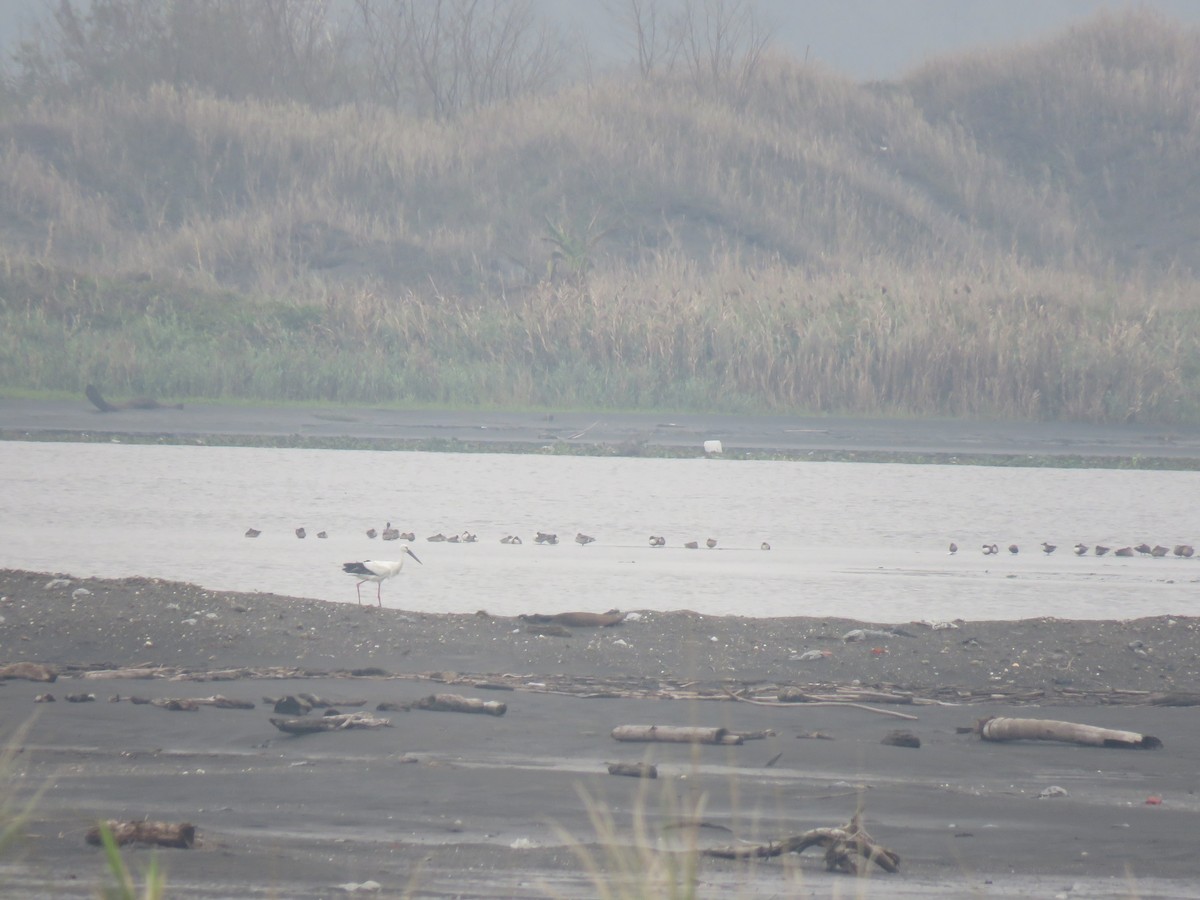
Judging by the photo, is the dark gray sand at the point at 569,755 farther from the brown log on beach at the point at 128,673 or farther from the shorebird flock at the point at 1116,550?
the shorebird flock at the point at 1116,550

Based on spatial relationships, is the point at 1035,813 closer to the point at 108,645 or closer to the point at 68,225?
the point at 108,645

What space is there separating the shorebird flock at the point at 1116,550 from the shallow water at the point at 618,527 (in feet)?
0.36

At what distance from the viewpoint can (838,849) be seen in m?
4.10

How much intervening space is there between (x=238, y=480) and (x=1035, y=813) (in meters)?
11.0

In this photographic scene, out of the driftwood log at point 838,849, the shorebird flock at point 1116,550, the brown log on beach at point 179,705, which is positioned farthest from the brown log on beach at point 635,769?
the shorebird flock at point 1116,550

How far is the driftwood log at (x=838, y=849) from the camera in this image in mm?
4090

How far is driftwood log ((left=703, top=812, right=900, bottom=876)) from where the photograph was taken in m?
4.09

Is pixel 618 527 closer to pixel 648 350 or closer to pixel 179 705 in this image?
pixel 179 705

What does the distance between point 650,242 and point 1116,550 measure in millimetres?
21686

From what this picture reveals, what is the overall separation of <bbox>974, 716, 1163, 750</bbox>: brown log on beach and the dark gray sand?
0.18 feet

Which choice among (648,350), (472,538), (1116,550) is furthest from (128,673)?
(648,350)

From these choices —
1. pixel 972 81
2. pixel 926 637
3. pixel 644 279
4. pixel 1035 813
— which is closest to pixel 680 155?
pixel 644 279

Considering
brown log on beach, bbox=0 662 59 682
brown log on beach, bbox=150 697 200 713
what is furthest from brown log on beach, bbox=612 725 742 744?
brown log on beach, bbox=0 662 59 682

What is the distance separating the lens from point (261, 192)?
110ft
